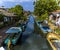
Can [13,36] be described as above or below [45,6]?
below

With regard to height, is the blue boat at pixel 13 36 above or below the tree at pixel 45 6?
below

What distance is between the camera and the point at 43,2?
68.1 metres

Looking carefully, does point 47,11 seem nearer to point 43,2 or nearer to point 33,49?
point 43,2

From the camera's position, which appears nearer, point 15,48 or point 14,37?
point 15,48

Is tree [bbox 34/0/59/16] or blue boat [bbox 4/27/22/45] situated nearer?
blue boat [bbox 4/27/22/45]

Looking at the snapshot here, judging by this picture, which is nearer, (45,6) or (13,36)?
(13,36)

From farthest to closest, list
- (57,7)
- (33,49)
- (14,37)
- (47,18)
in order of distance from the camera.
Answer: (57,7) → (47,18) → (14,37) → (33,49)

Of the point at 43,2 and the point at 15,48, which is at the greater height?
the point at 43,2

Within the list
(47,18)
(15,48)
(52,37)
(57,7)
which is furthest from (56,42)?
(57,7)

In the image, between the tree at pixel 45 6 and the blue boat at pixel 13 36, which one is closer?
the blue boat at pixel 13 36

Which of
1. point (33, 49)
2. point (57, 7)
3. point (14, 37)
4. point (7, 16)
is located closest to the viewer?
point (33, 49)

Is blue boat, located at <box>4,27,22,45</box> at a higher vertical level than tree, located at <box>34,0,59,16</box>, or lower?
lower

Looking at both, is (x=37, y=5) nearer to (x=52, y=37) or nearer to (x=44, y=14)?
(x=44, y=14)

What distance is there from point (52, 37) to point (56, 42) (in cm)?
303
